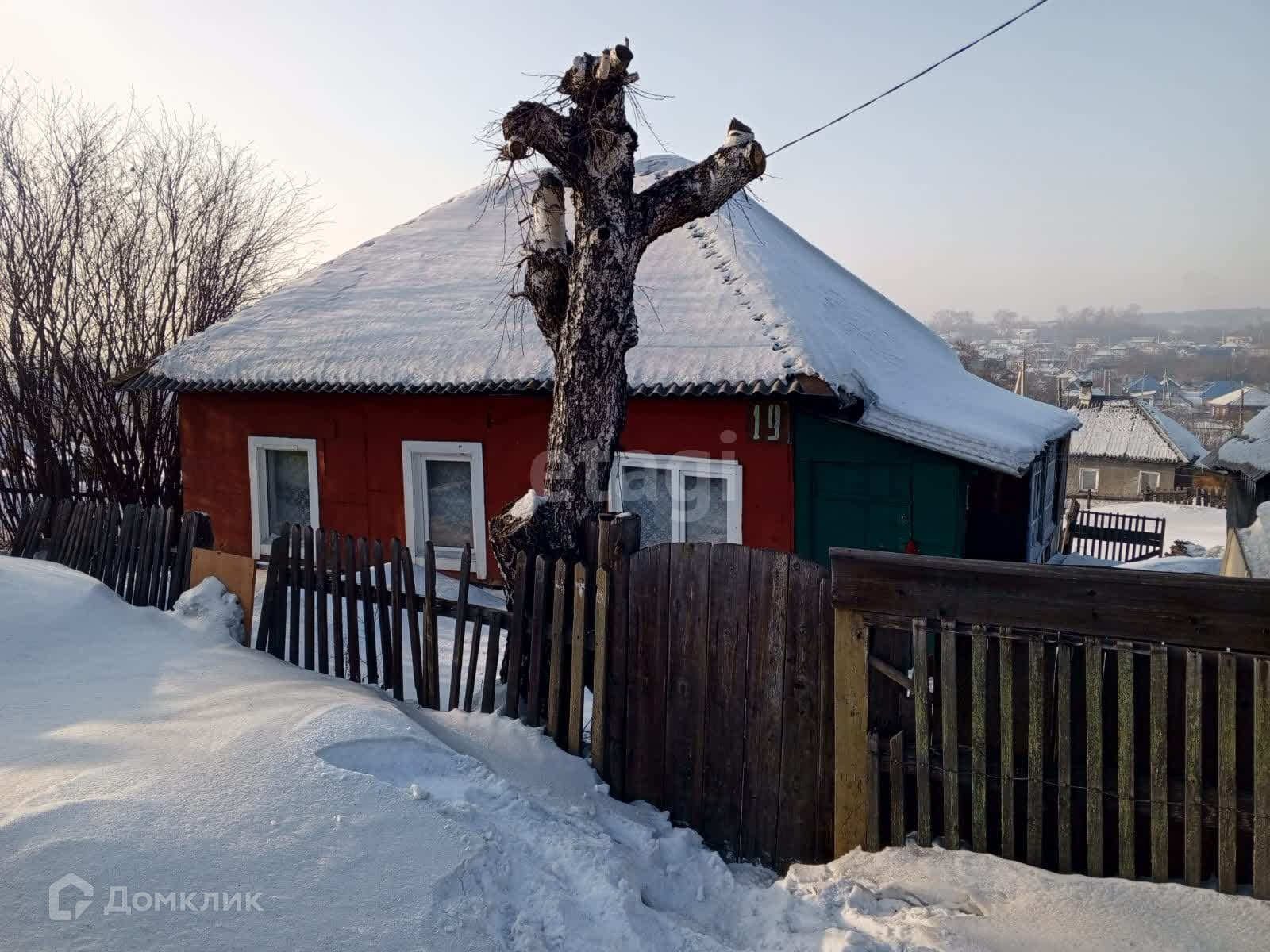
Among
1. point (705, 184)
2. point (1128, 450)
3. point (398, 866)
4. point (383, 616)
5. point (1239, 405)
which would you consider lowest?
point (398, 866)

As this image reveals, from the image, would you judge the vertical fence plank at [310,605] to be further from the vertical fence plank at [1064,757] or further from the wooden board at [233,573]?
the vertical fence plank at [1064,757]

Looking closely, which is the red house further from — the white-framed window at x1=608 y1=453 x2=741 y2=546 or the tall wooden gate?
the tall wooden gate

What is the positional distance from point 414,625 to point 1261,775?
14.3 ft

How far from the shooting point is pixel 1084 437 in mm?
44250

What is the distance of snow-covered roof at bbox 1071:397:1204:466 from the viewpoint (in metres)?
41.2

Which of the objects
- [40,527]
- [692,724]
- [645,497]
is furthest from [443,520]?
[692,724]

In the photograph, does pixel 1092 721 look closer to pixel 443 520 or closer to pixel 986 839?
pixel 986 839

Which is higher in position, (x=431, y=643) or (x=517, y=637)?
(x=517, y=637)

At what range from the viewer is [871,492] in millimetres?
8195

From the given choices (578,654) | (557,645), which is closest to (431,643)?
(557,645)

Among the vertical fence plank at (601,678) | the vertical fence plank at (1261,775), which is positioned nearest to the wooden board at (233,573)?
the vertical fence plank at (601,678)

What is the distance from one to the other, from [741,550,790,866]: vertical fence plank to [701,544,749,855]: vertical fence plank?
3 centimetres

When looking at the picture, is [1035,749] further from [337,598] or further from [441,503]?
[441,503]

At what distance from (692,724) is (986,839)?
1428 mm
